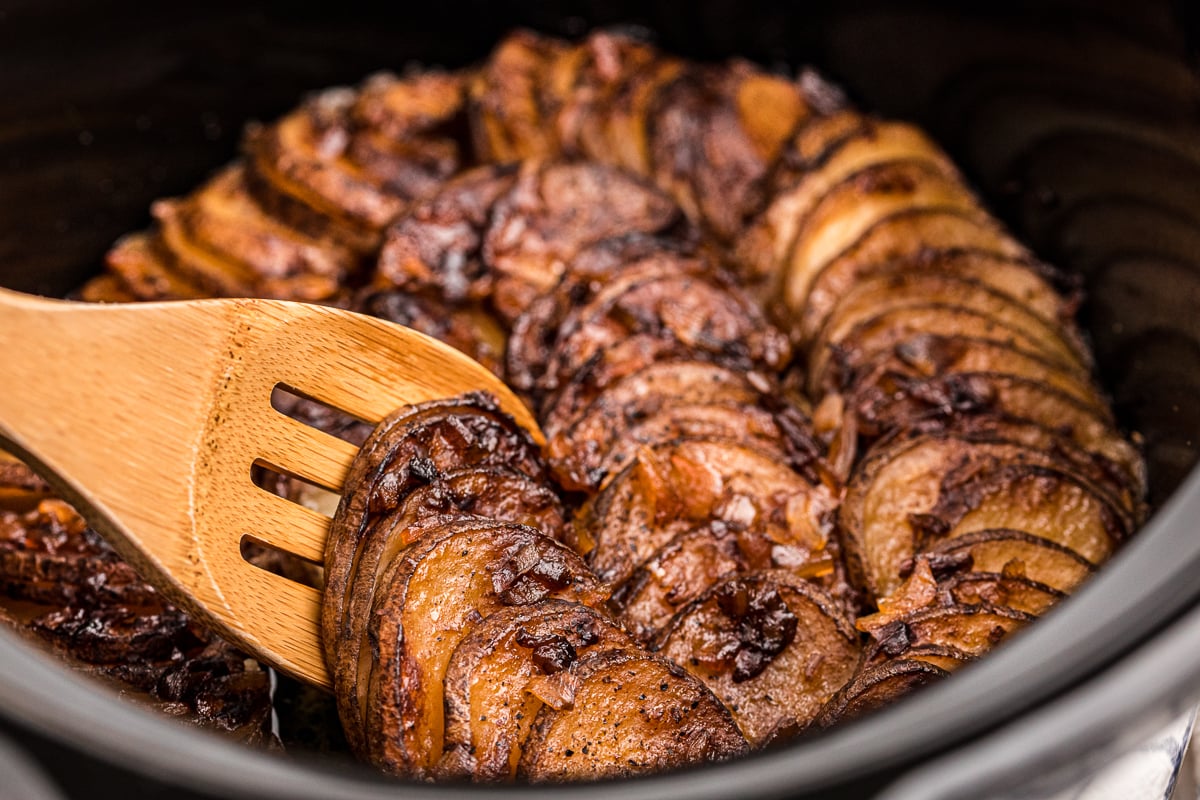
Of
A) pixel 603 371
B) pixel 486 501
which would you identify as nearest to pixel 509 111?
pixel 603 371

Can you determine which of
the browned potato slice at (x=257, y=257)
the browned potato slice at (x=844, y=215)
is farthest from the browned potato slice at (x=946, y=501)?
the browned potato slice at (x=257, y=257)

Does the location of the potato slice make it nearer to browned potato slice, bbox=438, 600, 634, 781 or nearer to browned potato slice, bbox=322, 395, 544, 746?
browned potato slice, bbox=322, 395, 544, 746

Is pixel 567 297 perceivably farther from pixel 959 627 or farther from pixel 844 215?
pixel 959 627

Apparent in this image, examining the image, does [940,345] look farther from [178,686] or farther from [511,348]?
[178,686]

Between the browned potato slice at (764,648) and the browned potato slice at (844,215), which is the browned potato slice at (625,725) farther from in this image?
the browned potato slice at (844,215)

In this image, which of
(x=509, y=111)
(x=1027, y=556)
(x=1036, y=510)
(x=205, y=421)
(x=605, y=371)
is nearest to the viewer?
(x=205, y=421)

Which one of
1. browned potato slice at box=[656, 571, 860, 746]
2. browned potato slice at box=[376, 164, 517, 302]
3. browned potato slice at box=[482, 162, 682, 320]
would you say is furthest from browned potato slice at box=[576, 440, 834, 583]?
browned potato slice at box=[376, 164, 517, 302]

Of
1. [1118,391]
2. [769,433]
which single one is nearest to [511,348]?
[769,433]
